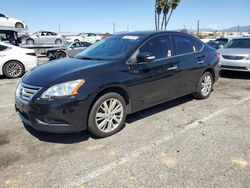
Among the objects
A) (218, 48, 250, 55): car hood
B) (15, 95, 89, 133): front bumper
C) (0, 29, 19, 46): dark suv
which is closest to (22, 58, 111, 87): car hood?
(15, 95, 89, 133): front bumper

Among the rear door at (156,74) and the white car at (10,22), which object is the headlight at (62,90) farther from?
the white car at (10,22)

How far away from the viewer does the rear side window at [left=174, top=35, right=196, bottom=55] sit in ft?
16.8

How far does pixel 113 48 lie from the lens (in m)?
4.63

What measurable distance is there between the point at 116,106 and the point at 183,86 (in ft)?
6.16

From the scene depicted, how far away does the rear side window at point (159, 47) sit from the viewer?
14.8ft

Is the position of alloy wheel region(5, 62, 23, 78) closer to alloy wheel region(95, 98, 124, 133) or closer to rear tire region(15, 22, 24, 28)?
alloy wheel region(95, 98, 124, 133)

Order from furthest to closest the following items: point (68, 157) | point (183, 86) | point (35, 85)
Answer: point (183, 86)
point (35, 85)
point (68, 157)

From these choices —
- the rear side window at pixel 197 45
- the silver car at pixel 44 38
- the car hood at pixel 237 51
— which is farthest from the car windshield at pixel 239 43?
the silver car at pixel 44 38

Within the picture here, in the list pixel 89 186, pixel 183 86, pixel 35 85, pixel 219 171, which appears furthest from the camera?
pixel 183 86

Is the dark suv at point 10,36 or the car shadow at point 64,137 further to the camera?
the dark suv at point 10,36

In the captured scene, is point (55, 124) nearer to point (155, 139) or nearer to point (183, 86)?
point (155, 139)

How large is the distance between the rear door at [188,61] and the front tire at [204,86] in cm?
21

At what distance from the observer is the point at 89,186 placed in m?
2.73

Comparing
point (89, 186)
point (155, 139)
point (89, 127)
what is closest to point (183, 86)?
point (155, 139)
